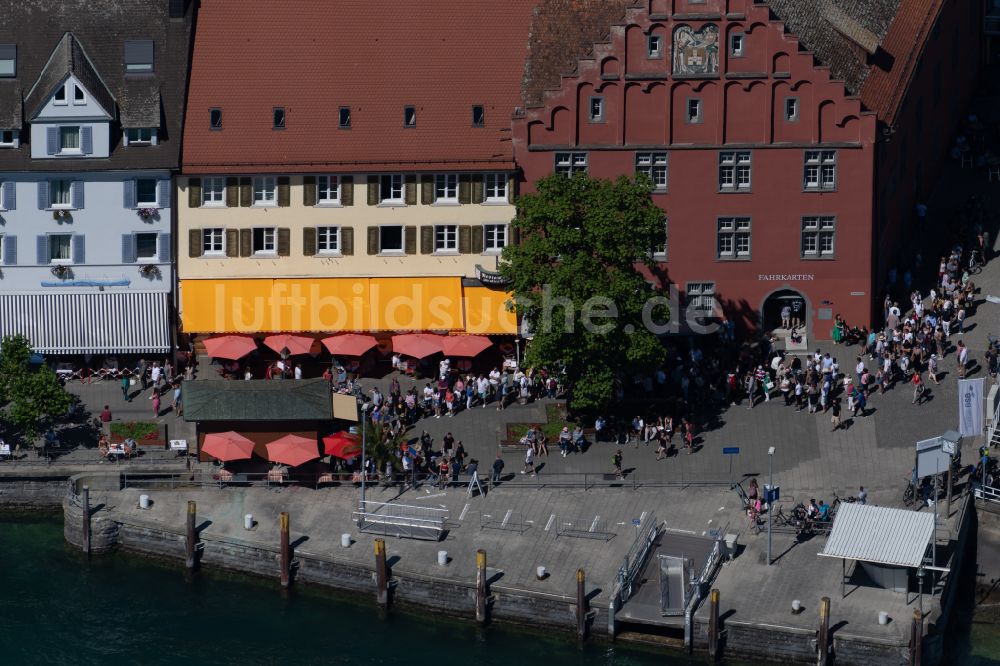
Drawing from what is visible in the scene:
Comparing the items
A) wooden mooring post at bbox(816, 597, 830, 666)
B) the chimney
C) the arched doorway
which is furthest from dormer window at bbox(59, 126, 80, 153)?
wooden mooring post at bbox(816, 597, 830, 666)

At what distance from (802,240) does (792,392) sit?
958cm

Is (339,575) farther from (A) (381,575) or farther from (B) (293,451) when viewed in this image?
(B) (293,451)

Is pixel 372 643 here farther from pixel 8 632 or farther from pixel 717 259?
pixel 717 259

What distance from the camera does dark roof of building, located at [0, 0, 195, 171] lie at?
14925cm

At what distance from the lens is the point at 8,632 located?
130000 millimetres

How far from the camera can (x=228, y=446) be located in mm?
139125

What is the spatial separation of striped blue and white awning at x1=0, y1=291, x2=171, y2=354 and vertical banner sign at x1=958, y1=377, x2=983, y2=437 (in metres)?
40.8

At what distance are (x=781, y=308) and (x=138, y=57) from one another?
35446 mm

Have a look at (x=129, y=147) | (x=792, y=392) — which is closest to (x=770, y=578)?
(x=792, y=392)

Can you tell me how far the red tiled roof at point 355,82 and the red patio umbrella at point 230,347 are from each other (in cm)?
859

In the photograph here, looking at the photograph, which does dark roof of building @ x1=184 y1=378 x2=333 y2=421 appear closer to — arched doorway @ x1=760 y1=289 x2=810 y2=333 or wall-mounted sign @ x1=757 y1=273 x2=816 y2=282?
arched doorway @ x1=760 y1=289 x2=810 y2=333

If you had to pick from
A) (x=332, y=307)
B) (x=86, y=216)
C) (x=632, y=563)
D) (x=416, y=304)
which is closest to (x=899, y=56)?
(x=416, y=304)

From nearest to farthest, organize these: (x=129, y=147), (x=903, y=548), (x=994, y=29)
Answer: (x=903, y=548) → (x=129, y=147) → (x=994, y=29)

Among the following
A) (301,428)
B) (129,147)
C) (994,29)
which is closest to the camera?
(301,428)
